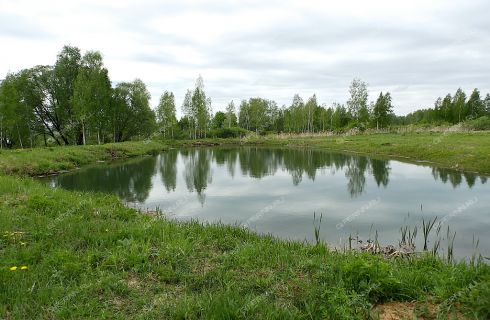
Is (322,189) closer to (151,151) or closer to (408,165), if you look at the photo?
(408,165)

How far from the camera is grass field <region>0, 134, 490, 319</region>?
5629mm

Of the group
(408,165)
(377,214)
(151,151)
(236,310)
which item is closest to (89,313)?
(236,310)

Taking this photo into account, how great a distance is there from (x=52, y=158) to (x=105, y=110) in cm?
2566

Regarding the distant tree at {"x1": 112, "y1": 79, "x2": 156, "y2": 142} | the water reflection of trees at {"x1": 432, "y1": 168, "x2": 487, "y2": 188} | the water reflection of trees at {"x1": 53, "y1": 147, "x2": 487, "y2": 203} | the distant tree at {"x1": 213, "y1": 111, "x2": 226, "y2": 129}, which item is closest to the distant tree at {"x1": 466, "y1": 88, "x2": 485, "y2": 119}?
the water reflection of trees at {"x1": 53, "y1": 147, "x2": 487, "y2": 203}

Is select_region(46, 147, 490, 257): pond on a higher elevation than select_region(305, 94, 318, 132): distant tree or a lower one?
lower

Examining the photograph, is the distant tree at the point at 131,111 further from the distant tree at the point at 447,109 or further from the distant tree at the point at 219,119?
the distant tree at the point at 447,109

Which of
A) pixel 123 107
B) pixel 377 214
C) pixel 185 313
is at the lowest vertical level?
pixel 377 214

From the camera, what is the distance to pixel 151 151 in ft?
186

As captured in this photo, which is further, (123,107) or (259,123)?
(259,123)

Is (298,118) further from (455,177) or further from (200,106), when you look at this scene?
(455,177)

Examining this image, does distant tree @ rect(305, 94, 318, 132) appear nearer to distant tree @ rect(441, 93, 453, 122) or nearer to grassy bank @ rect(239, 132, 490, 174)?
distant tree @ rect(441, 93, 453, 122)

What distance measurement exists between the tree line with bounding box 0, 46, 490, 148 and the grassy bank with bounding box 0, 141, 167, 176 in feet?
32.6

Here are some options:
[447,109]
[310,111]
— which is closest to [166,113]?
[310,111]

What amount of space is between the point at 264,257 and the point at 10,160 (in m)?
26.2
